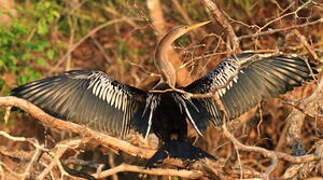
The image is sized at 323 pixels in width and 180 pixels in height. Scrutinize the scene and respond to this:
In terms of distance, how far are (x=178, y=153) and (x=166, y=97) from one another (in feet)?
1.35

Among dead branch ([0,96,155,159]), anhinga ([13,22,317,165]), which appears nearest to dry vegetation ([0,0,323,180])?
dead branch ([0,96,155,159])

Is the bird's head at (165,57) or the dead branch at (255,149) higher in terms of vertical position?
the bird's head at (165,57)

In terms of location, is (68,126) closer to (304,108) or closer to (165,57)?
(165,57)

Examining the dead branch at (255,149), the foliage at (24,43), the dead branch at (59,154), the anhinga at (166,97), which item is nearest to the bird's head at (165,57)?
the anhinga at (166,97)

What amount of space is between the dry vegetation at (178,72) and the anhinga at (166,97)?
0.11 meters

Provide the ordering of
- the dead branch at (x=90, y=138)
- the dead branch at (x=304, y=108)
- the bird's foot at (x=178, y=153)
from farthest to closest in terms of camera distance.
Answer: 1. the bird's foot at (x=178, y=153)
2. the dead branch at (x=90, y=138)
3. the dead branch at (x=304, y=108)

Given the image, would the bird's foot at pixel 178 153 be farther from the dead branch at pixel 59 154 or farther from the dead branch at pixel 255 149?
the dead branch at pixel 255 149

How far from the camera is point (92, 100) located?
13.8 ft

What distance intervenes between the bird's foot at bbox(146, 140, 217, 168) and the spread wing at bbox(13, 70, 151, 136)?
0.20m

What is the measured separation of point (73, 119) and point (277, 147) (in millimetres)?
2714

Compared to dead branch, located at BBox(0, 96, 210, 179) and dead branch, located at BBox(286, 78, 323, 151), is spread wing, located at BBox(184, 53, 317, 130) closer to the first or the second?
dead branch, located at BBox(286, 78, 323, 151)

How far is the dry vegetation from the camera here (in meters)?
3.83

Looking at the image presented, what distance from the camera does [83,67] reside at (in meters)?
7.13

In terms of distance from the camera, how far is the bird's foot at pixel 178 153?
3894 millimetres
